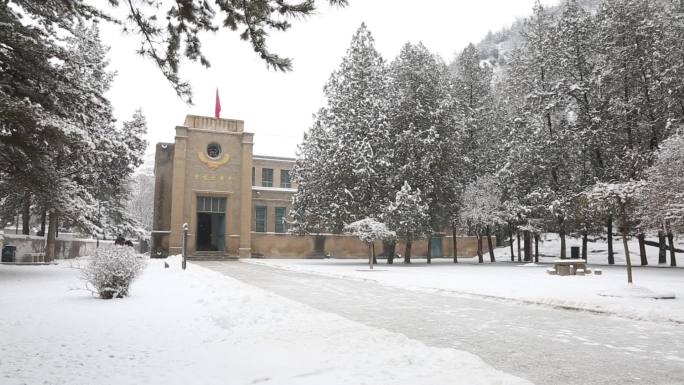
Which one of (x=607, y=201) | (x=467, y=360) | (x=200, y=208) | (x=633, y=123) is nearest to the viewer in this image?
(x=467, y=360)

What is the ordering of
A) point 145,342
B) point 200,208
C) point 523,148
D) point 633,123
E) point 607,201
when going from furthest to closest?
point 200,208 → point 523,148 → point 633,123 → point 607,201 → point 145,342

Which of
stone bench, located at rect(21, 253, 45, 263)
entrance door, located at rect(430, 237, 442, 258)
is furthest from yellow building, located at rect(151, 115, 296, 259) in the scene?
entrance door, located at rect(430, 237, 442, 258)

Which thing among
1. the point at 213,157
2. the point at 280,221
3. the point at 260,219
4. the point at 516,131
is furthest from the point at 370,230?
the point at 260,219

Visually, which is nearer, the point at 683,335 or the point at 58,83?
the point at 683,335

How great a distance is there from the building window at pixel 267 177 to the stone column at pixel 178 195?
A: 10.3 meters

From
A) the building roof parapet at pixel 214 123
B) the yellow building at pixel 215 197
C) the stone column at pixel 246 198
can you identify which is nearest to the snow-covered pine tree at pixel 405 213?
the yellow building at pixel 215 197

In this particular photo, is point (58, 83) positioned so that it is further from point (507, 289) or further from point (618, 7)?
point (618, 7)

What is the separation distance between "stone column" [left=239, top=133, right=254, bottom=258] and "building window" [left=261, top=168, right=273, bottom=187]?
7574mm

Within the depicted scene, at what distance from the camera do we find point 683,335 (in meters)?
7.64

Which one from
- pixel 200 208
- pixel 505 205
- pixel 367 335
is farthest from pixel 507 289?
pixel 200 208

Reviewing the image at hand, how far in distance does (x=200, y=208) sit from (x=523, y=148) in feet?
76.5

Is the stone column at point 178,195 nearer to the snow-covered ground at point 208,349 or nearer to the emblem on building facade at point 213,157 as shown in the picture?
the emblem on building facade at point 213,157

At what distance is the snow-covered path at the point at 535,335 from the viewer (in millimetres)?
5410

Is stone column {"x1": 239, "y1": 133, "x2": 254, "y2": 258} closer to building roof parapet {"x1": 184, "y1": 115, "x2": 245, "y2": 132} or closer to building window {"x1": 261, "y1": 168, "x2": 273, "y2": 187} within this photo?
building roof parapet {"x1": 184, "y1": 115, "x2": 245, "y2": 132}
